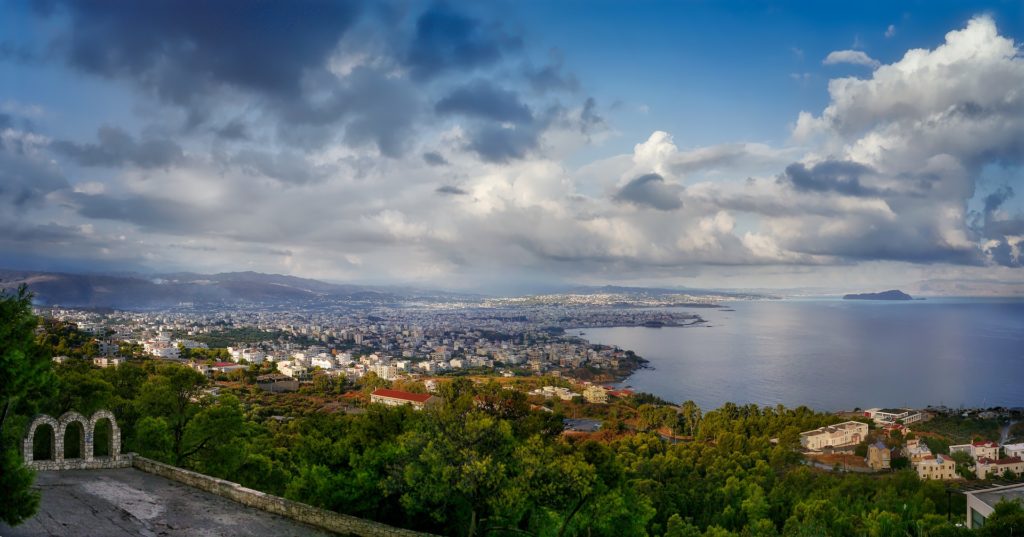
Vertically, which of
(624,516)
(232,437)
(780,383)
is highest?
(232,437)

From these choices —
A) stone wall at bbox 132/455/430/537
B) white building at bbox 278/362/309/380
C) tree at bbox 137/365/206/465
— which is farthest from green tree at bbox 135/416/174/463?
white building at bbox 278/362/309/380

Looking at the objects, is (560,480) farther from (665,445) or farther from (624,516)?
(665,445)

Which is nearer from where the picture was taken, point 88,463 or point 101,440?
point 88,463

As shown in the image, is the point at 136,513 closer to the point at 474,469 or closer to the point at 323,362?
the point at 474,469

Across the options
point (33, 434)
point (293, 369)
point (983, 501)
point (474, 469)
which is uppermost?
point (33, 434)

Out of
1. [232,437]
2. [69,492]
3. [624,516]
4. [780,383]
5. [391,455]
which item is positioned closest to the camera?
[69,492]

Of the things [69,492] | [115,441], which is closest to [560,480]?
[69,492]

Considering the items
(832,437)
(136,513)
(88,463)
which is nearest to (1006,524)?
(136,513)

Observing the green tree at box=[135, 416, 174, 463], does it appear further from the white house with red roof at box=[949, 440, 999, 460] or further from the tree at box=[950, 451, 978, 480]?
the white house with red roof at box=[949, 440, 999, 460]
